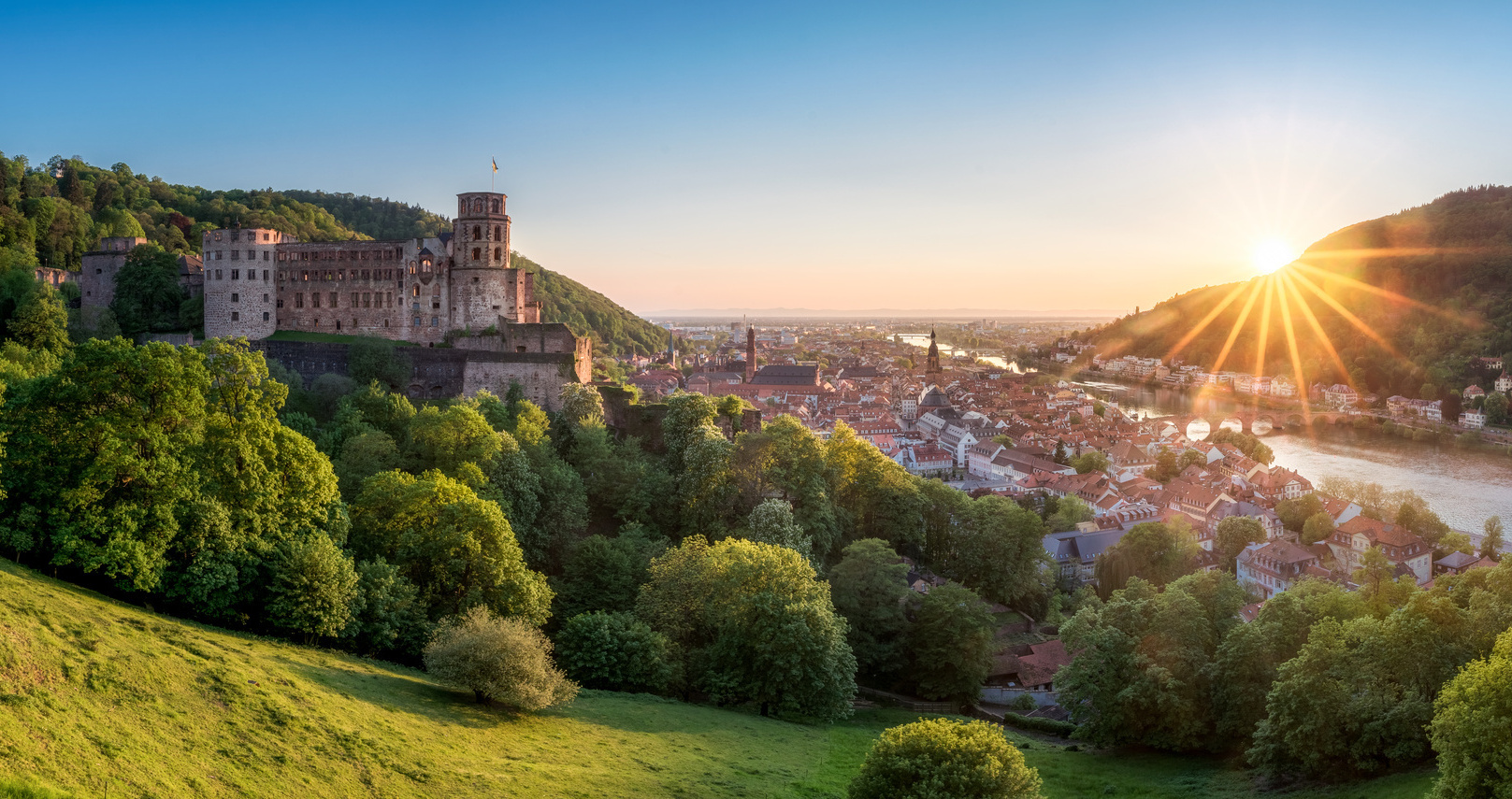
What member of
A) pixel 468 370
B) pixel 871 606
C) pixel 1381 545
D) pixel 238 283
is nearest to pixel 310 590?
pixel 871 606

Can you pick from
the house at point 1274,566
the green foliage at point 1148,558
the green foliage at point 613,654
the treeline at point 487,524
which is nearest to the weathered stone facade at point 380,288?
the treeline at point 487,524

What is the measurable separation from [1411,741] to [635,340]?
11301cm

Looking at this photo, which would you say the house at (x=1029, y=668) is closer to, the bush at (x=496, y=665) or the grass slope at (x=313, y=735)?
the grass slope at (x=313, y=735)

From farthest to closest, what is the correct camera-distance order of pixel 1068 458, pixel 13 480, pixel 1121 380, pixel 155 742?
pixel 1121 380 < pixel 1068 458 < pixel 13 480 < pixel 155 742

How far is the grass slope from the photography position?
10633 mm

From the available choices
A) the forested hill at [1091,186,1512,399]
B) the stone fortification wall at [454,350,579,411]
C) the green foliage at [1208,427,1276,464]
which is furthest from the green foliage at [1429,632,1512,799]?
the forested hill at [1091,186,1512,399]

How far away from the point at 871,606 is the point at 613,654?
10011mm

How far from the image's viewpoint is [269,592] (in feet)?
57.9

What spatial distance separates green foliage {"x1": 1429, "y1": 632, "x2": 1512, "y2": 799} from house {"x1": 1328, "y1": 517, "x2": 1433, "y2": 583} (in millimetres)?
29600

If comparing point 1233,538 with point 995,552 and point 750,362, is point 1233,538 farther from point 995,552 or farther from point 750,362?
point 750,362

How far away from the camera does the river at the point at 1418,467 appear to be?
5516cm

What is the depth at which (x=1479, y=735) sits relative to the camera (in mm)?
14180

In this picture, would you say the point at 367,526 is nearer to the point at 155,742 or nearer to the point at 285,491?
the point at 285,491

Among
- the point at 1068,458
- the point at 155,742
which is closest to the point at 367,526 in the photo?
the point at 155,742
